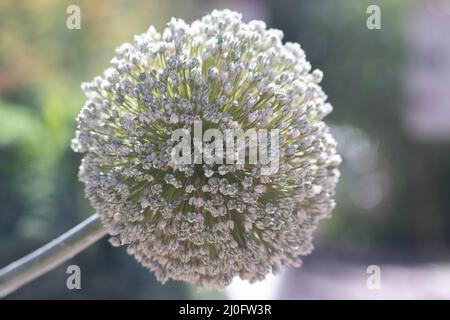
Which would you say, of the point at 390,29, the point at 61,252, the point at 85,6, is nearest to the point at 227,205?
the point at 61,252

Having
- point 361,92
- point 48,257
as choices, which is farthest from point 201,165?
point 361,92

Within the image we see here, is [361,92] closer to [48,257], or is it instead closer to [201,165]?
[201,165]

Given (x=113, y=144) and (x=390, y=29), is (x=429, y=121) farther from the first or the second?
(x=113, y=144)

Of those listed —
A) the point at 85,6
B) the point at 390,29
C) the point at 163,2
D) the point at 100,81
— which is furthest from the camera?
the point at 390,29

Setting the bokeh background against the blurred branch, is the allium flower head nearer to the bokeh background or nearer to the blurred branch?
the blurred branch

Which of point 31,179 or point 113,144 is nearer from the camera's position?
point 113,144

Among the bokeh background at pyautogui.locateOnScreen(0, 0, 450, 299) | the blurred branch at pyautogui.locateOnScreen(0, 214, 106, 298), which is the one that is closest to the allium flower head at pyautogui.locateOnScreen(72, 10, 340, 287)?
the blurred branch at pyautogui.locateOnScreen(0, 214, 106, 298)

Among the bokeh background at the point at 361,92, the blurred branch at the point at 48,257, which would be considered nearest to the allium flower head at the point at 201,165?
the blurred branch at the point at 48,257
